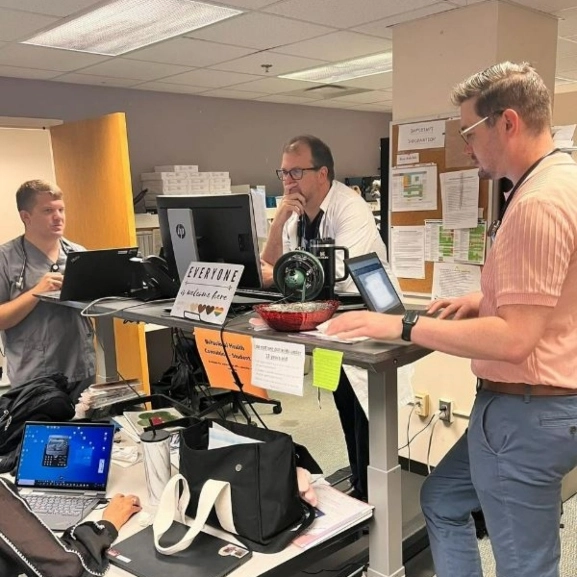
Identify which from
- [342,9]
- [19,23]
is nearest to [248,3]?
[342,9]

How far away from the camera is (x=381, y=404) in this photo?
1.30 m

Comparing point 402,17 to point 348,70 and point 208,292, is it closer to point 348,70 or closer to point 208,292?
point 348,70

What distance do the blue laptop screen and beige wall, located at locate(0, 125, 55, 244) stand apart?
322 centimetres

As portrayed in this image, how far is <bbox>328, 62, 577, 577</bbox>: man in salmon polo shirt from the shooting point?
1.16 m

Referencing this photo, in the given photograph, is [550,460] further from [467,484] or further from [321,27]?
[321,27]

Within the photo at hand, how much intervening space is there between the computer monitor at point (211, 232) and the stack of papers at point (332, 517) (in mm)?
650

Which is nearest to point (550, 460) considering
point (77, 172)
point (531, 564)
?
point (531, 564)

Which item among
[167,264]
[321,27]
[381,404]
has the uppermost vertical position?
[321,27]

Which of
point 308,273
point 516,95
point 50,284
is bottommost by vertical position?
point 50,284

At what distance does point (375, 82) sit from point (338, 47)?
1.41 metres

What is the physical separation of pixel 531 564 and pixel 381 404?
1.56 feet

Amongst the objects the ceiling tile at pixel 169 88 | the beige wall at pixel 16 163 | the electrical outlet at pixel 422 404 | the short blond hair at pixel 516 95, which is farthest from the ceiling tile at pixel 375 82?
the short blond hair at pixel 516 95

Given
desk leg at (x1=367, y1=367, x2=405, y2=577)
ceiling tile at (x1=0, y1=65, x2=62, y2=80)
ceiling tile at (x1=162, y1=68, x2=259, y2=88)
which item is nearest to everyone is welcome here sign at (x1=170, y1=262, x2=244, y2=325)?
desk leg at (x1=367, y1=367, x2=405, y2=577)

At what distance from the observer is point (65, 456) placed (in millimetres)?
1669
